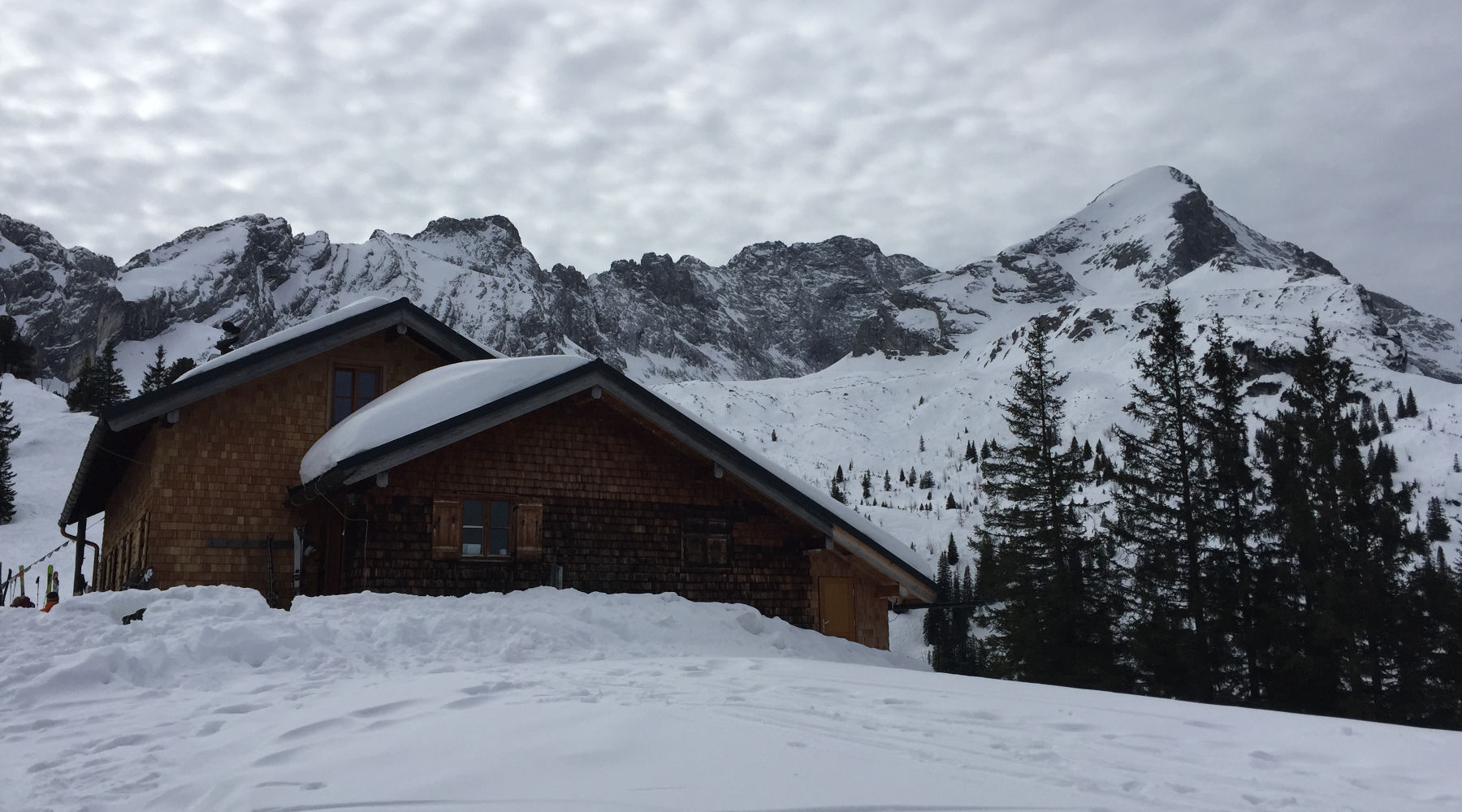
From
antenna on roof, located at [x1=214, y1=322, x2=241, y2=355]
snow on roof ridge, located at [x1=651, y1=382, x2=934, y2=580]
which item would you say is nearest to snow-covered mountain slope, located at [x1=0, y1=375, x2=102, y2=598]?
antenna on roof, located at [x1=214, y1=322, x2=241, y2=355]

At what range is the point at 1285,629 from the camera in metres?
24.5

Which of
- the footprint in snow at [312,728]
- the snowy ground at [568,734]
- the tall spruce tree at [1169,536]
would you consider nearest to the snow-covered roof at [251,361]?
the snowy ground at [568,734]

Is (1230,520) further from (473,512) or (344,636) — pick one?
(344,636)

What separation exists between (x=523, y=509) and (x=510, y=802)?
11195mm

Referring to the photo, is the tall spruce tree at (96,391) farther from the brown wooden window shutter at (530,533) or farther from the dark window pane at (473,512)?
the brown wooden window shutter at (530,533)

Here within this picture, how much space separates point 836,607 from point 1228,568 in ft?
41.5

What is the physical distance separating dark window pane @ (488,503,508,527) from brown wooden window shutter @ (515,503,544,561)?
0.27 m

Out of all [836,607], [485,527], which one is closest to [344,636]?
[485,527]

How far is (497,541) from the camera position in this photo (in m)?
16.2

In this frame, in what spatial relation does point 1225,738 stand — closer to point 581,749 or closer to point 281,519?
point 581,749

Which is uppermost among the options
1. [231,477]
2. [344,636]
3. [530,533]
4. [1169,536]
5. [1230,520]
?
[231,477]

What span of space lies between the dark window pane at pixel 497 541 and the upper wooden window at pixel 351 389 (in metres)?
4.43

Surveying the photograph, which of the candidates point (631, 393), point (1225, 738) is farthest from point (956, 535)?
point (1225, 738)

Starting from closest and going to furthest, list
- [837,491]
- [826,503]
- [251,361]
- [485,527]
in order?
1. [485,527]
2. [251,361]
3. [826,503]
4. [837,491]
